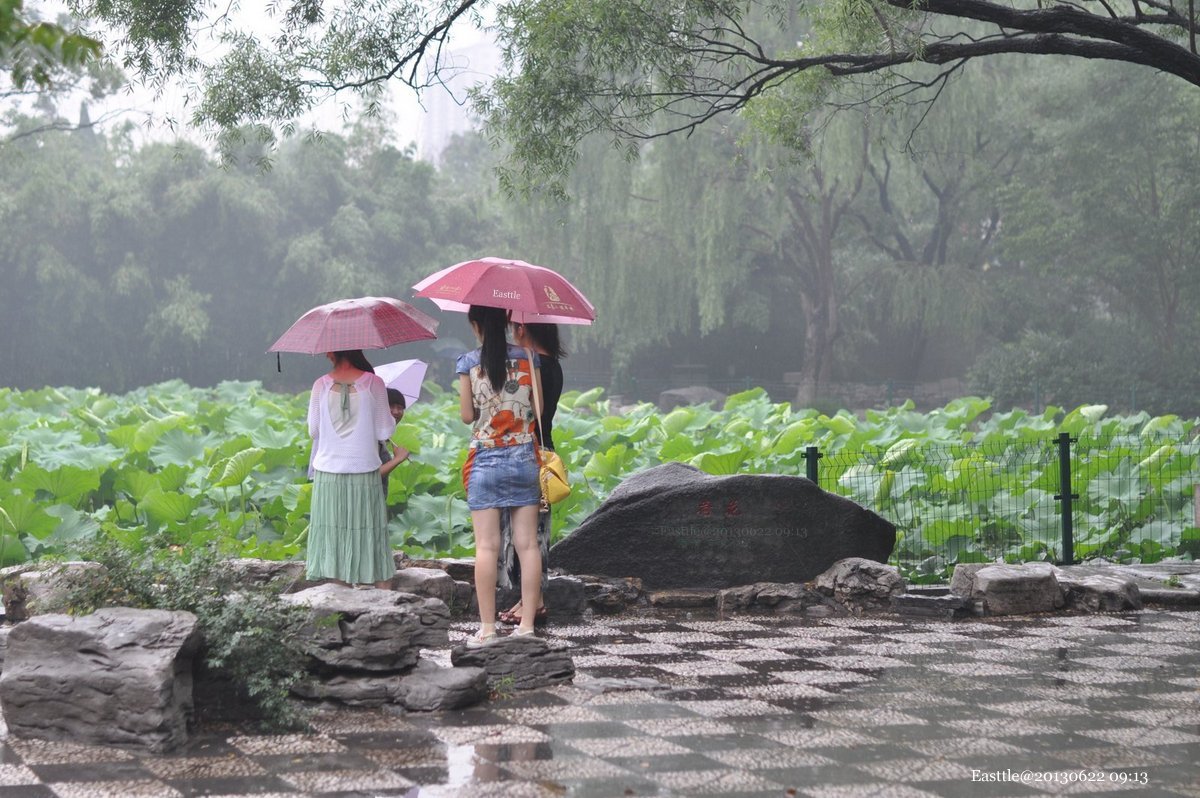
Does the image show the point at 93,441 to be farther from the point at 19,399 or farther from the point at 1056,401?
the point at 1056,401

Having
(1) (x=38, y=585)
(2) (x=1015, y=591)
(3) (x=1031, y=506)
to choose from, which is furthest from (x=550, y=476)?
(3) (x=1031, y=506)

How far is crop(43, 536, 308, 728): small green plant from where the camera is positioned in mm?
4184

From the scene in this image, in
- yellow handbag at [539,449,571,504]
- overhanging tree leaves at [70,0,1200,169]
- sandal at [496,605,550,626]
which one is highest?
overhanging tree leaves at [70,0,1200,169]

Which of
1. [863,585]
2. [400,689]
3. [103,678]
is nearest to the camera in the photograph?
[103,678]

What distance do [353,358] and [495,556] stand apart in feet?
3.45

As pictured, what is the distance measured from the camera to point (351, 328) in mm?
5449

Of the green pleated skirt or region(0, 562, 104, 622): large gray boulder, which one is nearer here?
region(0, 562, 104, 622): large gray boulder

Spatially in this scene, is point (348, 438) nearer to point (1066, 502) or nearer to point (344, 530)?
point (344, 530)

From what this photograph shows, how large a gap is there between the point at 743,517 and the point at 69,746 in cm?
423

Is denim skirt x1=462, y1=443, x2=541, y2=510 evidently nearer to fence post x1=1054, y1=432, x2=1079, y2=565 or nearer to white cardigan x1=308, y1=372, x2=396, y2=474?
white cardigan x1=308, y1=372, x2=396, y2=474

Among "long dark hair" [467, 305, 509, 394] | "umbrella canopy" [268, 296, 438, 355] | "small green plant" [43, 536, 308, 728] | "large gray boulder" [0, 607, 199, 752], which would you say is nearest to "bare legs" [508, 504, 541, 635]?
"long dark hair" [467, 305, 509, 394]

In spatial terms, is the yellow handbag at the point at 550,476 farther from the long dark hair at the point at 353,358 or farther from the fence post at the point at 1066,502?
the fence post at the point at 1066,502

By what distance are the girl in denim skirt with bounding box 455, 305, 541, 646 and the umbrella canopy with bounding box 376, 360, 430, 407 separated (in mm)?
1118

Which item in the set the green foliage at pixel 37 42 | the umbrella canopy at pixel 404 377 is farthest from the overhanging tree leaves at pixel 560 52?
the green foliage at pixel 37 42
